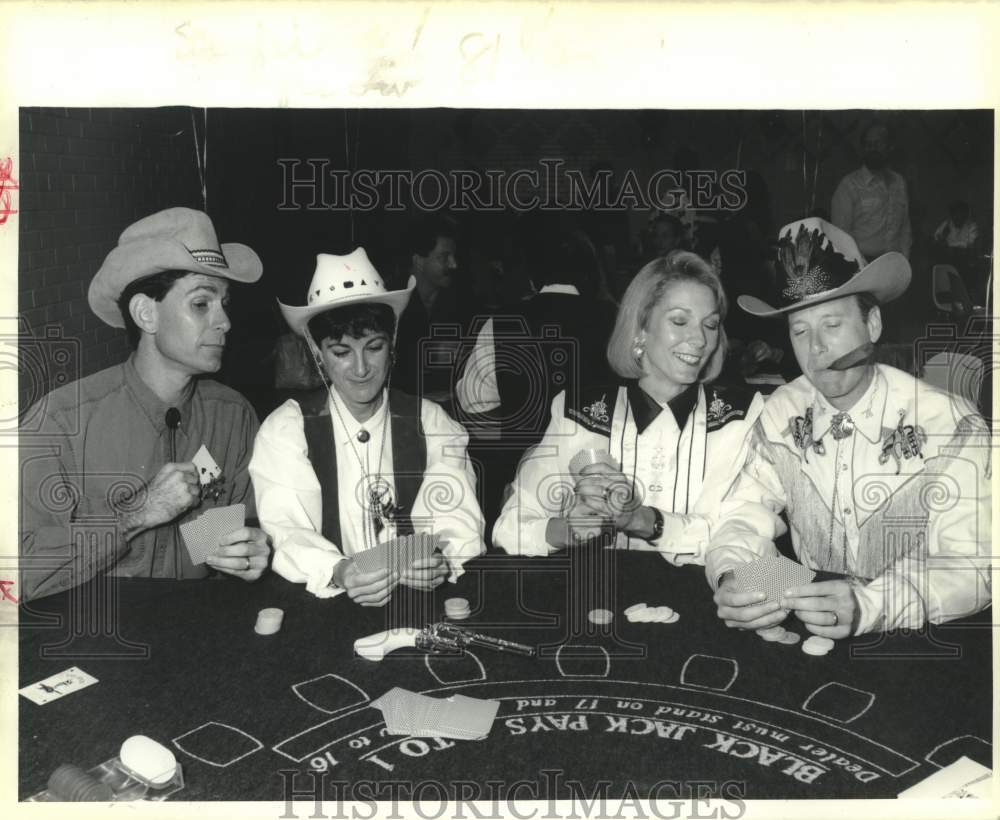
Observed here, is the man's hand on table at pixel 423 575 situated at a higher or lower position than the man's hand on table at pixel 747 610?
higher

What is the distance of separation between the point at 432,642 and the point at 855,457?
1.68 metres

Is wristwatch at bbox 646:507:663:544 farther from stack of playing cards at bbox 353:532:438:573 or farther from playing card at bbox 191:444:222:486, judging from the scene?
playing card at bbox 191:444:222:486

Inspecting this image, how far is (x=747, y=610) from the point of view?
10.6 ft

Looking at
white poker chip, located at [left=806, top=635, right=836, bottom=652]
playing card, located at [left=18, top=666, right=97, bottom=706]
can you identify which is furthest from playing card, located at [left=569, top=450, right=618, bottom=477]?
playing card, located at [left=18, top=666, right=97, bottom=706]

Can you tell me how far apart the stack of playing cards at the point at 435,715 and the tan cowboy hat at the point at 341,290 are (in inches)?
57.0

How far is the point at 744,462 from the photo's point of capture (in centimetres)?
394

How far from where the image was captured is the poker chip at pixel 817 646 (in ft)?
10.5

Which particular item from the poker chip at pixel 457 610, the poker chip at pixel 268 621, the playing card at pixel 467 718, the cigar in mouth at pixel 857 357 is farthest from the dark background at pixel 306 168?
the playing card at pixel 467 718

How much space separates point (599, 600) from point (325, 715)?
967 millimetres

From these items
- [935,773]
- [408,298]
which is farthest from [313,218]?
[935,773]

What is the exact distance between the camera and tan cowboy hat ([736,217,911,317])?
3.83 metres

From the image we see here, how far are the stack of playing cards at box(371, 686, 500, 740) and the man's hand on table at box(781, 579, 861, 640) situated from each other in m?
0.99

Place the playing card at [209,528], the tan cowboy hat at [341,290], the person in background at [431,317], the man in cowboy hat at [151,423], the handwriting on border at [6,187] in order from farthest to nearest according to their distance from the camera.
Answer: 1. the person in background at [431,317]
2. the tan cowboy hat at [341,290]
3. the man in cowboy hat at [151,423]
4. the playing card at [209,528]
5. the handwriting on border at [6,187]

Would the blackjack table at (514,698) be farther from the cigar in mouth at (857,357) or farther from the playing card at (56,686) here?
the cigar in mouth at (857,357)
